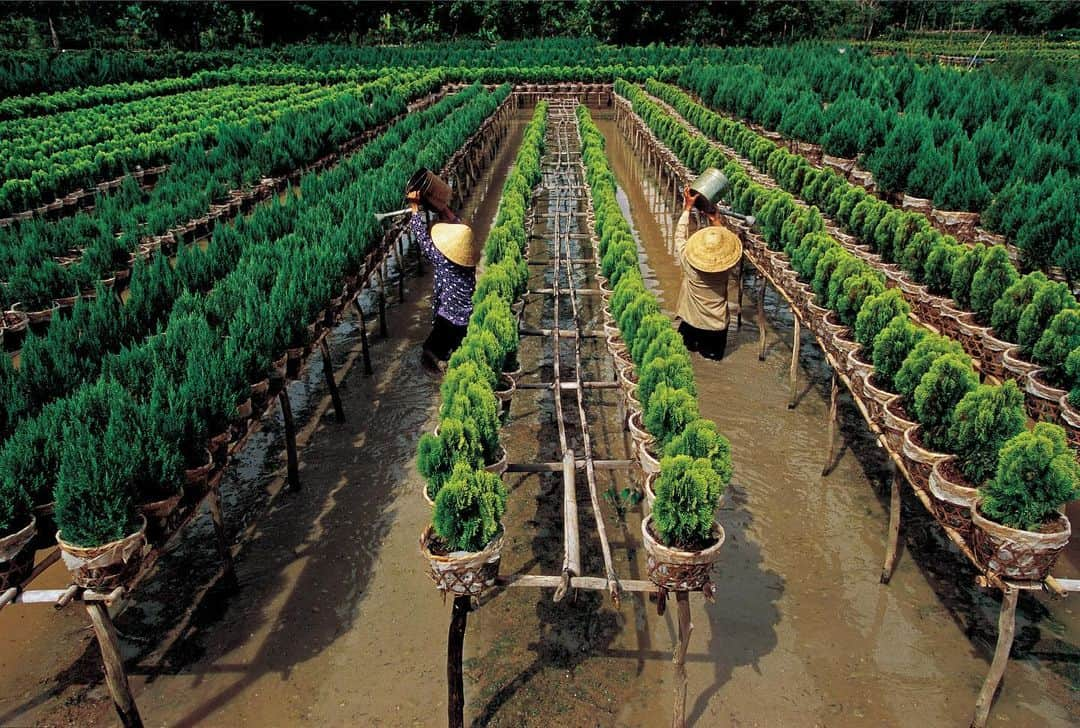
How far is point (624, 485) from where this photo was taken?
595 cm

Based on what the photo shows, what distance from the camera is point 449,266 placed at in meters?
6.89

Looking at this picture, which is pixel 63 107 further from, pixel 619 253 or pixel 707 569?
pixel 707 569

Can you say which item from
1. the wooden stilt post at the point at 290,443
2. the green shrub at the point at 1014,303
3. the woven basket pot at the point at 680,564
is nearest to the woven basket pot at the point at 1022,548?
the woven basket pot at the point at 680,564

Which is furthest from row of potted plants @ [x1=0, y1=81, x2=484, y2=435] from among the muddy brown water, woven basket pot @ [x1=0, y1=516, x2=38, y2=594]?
the muddy brown water

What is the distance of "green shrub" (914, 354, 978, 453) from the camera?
13.1ft

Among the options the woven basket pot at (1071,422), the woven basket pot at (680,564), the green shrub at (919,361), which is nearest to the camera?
the woven basket pot at (680,564)

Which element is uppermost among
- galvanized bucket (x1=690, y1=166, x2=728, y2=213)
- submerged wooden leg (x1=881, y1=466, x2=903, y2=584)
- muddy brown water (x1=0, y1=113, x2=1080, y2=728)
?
galvanized bucket (x1=690, y1=166, x2=728, y2=213)

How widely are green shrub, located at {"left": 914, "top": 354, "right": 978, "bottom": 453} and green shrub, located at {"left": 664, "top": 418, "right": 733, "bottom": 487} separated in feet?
4.38

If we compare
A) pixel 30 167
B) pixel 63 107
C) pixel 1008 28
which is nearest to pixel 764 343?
pixel 30 167

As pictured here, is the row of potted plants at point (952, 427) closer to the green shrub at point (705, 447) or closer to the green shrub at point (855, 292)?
the green shrub at point (855, 292)

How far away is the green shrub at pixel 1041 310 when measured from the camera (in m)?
4.84

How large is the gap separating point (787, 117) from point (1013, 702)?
12.3 meters

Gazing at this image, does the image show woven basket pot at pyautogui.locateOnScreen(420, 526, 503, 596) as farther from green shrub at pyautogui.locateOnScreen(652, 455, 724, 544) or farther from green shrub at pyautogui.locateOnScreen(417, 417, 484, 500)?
green shrub at pyautogui.locateOnScreen(652, 455, 724, 544)

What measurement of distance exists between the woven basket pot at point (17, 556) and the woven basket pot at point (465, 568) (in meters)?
1.85
